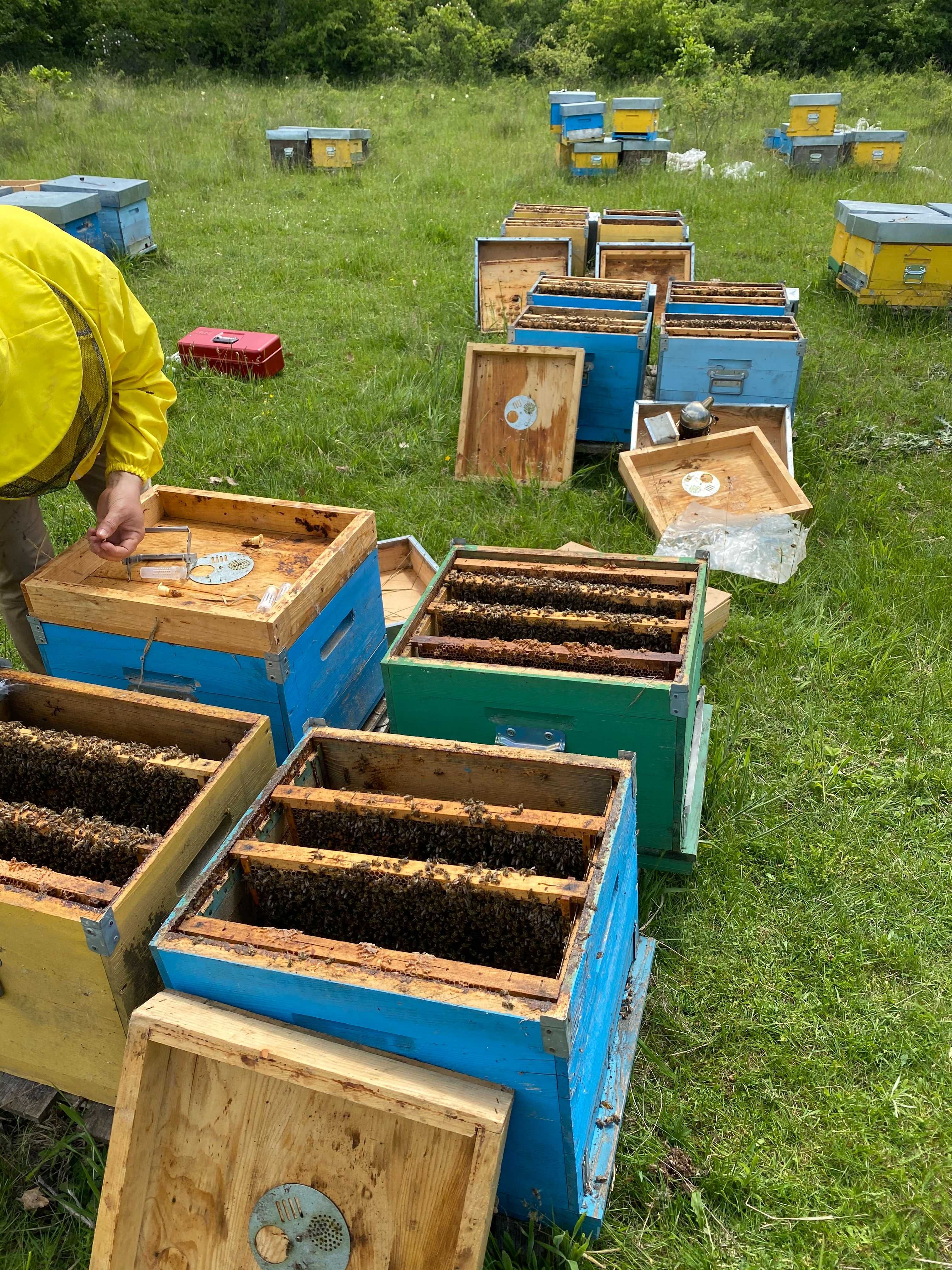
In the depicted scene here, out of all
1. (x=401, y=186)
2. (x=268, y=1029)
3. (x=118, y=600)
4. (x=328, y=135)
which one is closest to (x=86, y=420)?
(x=118, y=600)

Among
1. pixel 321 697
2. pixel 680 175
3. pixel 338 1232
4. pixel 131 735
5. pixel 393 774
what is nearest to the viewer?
pixel 338 1232

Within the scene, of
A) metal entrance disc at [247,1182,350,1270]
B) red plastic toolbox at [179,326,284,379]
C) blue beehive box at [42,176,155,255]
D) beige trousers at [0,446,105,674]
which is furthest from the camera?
blue beehive box at [42,176,155,255]

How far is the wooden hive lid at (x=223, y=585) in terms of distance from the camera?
7.18 feet

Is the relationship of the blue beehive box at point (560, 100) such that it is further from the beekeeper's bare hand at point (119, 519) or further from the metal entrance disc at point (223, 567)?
Result: the beekeeper's bare hand at point (119, 519)

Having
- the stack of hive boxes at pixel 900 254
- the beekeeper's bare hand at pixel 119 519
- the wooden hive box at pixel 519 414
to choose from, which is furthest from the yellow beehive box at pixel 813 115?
the beekeeper's bare hand at pixel 119 519

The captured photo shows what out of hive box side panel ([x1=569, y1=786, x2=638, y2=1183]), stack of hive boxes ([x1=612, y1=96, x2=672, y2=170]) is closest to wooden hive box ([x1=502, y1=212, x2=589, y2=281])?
stack of hive boxes ([x1=612, y1=96, x2=672, y2=170])

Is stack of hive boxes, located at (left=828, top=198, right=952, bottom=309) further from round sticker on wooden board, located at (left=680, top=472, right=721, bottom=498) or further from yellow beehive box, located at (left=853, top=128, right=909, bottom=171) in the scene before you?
yellow beehive box, located at (left=853, top=128, right=909, bottom=171)

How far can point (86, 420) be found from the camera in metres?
2.10

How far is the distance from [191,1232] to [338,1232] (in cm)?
29

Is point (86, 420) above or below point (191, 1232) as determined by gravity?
above

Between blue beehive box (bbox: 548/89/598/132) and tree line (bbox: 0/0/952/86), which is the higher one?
tree line (bbox: 0/0/952/86)

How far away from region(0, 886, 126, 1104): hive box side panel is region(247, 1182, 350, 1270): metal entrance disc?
0.43m

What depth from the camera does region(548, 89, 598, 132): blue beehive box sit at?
38.7ft

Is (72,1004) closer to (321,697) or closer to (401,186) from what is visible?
(321,697)
